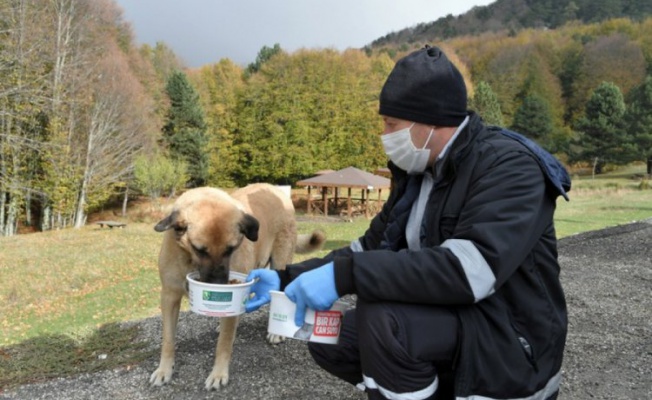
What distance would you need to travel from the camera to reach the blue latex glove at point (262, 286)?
10.1 feet

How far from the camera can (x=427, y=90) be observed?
2.47m

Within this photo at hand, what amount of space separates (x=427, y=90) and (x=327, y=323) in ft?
4.20

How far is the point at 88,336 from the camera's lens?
530 cm

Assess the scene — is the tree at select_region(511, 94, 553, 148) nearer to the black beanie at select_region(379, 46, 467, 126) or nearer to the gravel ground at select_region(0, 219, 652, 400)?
the gravel ground at select_region(0, 219, 652, 400)

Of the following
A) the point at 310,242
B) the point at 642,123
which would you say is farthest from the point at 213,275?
the point at 642,123

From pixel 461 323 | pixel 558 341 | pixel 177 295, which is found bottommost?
pixel 177 295

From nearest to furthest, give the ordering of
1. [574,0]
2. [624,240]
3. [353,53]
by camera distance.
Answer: [624,240], [353,53], [574,0]

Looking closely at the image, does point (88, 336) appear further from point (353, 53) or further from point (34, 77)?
point (353, 53)

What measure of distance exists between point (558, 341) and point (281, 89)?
181 feet

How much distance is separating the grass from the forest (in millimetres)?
5822

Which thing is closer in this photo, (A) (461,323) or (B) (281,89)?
(A) (461,323)

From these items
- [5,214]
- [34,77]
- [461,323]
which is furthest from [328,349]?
[5,214]

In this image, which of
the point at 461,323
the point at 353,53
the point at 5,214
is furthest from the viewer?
the point at 353,53

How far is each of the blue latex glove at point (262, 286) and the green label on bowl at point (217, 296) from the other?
12cm
